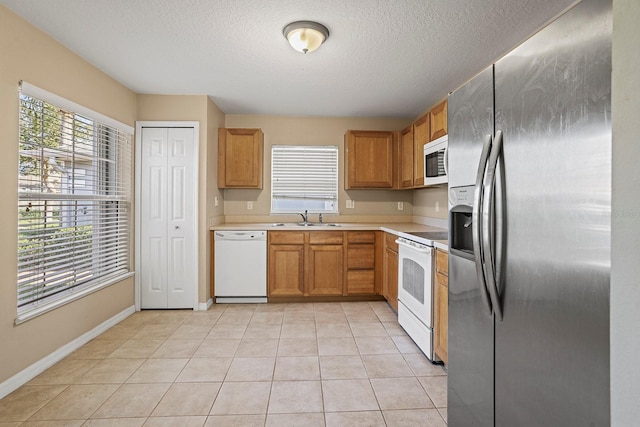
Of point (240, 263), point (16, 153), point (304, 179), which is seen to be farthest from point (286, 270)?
point (16, 153)

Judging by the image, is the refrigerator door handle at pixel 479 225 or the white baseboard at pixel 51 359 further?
the white baseboard at pixel 51 359

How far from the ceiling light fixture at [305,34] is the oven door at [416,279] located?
168 cm

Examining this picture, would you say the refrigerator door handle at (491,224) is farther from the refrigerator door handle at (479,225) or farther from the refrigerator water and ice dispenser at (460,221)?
the refrigerator water and ice dispenser at (460,221)

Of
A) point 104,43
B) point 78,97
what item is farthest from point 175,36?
point 78,97

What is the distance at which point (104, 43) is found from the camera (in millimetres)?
2459

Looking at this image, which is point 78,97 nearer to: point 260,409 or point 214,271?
point 214,271

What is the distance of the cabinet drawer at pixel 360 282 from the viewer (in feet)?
12.9

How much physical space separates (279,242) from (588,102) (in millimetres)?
3315

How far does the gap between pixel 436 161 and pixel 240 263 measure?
7.83 feet

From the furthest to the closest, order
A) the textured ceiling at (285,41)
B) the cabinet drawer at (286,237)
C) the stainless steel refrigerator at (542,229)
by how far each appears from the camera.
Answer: the cabinet drawer at (286,237) → the textured ceiling at (285,41) → the stainless steel refrigerator at (542,229)

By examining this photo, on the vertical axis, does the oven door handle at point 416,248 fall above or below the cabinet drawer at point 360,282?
above

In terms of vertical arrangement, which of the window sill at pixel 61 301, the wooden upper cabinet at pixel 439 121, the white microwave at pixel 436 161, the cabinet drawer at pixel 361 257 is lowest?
the window sill at pixel 61 301

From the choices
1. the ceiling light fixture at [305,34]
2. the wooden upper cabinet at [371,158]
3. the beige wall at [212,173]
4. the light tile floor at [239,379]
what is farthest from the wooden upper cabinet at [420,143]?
the beige wall at [212,173]

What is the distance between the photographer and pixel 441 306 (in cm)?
229
